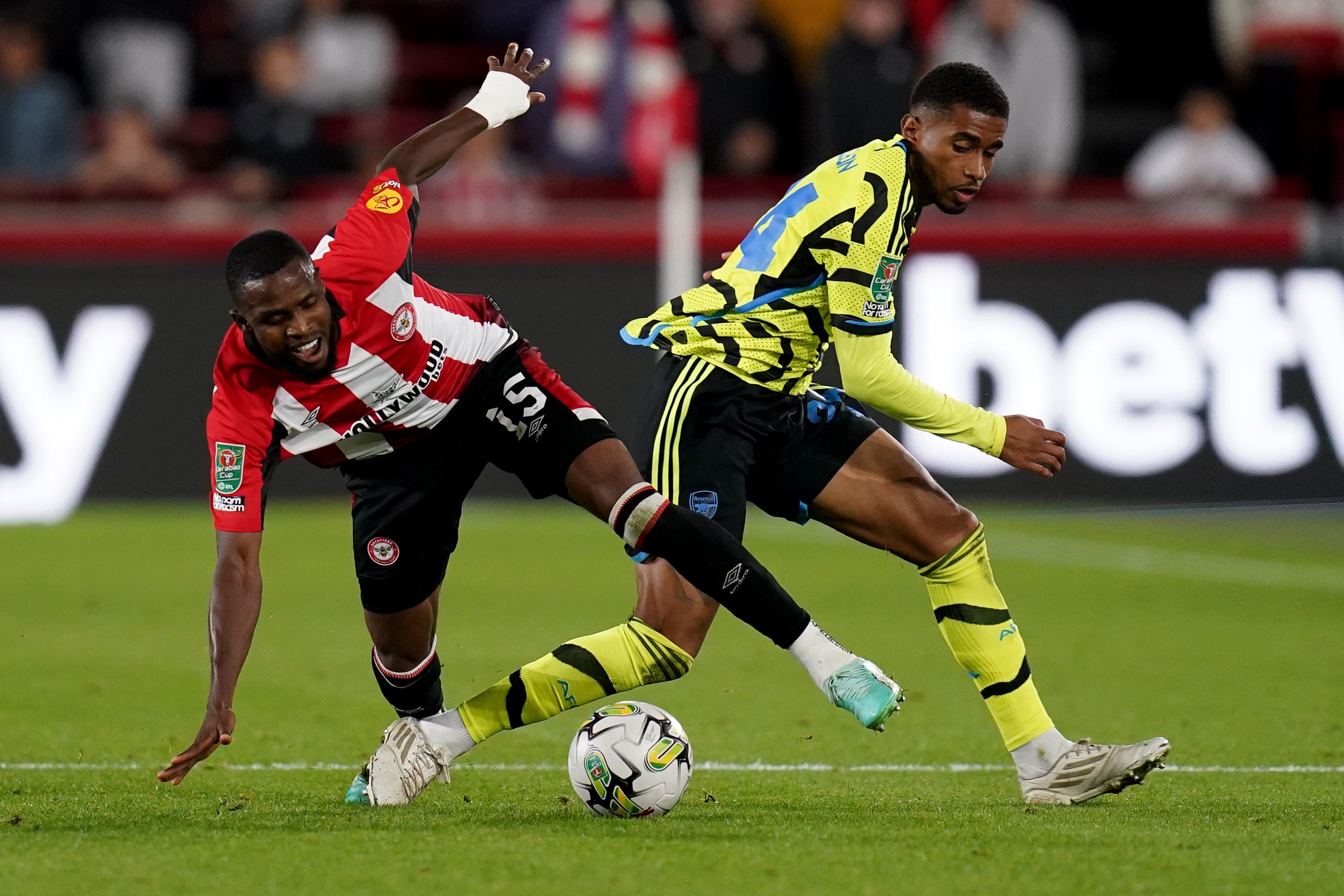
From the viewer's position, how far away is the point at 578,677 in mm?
5461

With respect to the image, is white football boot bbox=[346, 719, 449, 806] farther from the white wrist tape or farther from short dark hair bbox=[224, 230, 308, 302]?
the white wrist tape

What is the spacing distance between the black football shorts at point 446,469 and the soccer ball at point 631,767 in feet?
2.53

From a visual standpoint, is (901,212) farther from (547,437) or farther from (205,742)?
(205,742)

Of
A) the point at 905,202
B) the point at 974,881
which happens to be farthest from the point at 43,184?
the point at 974,881

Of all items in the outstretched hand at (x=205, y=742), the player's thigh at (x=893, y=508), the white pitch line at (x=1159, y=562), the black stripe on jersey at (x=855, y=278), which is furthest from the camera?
the white pitch line at (x=1159, y=562)

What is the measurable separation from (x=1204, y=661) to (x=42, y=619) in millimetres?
5347

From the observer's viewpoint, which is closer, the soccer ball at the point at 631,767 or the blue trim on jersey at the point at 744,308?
the soccer ball at the point at 631,767

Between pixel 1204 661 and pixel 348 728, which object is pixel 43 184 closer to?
pixel 348 728

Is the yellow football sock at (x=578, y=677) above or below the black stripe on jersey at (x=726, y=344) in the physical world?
below

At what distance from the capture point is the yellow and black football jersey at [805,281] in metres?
5.42

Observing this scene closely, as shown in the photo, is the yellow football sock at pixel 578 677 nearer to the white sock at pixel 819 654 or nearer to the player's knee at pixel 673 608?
the player's knee at pixel 673 608

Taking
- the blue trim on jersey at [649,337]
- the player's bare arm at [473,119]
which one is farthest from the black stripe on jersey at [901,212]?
the player's bare arm at [473,119]

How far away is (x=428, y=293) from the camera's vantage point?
581 centimetres

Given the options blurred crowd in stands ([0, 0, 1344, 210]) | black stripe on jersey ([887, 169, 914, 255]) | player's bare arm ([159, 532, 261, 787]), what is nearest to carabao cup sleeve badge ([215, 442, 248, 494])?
player's bare arm ([159, 532, 261, 787])
